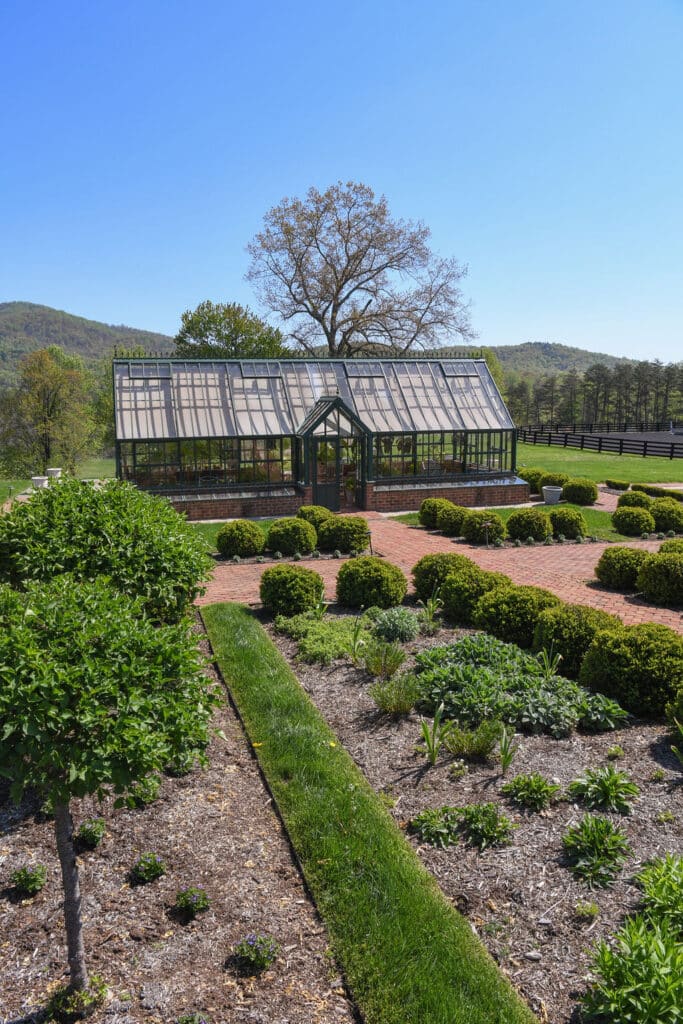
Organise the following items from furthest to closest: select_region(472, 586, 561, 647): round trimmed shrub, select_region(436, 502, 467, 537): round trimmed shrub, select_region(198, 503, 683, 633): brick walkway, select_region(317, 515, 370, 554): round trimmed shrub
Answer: select_region(436, 502, 467, 537): round trimmed shrub, select_region(317, 515, 370, 554): round trimmed shrub, select_region(198, 503, 683, 633): brick walkway, select_region(472, 586, 561, 647): round trimmed shrub

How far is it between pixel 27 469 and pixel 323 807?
31120 mm

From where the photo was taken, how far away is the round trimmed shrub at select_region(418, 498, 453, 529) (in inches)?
750

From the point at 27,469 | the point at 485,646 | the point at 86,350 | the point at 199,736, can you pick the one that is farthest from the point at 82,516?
the point at 86,350

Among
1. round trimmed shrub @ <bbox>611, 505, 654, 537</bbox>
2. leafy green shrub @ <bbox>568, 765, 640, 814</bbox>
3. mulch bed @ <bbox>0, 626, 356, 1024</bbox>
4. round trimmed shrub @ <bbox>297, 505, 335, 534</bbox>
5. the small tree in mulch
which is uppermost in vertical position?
the small tree in mulch

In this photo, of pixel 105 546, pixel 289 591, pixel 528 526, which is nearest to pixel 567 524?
pixel 528 526

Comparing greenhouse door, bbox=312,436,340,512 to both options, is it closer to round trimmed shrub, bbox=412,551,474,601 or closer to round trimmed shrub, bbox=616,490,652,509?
round trimmed shrub, bbox=616,490,652,509

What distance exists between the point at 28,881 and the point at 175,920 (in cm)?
108

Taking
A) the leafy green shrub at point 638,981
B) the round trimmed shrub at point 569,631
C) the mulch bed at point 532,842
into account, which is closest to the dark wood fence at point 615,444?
the round trimmed shrub at point 569,631

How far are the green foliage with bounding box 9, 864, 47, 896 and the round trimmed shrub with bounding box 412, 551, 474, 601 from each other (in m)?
7.23

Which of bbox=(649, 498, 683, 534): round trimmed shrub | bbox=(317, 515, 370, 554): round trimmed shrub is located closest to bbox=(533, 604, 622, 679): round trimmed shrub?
bbox=(317, 515, 370, 554): round trimmed shrub

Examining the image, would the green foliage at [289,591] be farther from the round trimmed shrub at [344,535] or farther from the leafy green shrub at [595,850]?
the leafy green shrub at [595,850]

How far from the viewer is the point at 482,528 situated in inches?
672

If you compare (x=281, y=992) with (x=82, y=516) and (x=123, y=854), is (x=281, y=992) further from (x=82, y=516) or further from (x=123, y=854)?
(x=82, y=516)

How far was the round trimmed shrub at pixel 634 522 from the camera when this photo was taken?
59.9 feet
